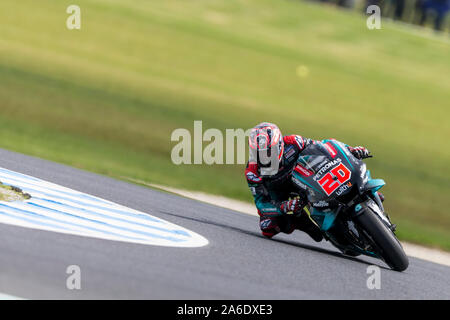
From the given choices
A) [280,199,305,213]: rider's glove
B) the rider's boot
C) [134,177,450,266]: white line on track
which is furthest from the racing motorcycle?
[134,177,450,266]: white line on track

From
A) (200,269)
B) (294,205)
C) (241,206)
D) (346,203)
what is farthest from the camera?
(241,206)

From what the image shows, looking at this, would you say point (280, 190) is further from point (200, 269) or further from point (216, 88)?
point (216, 88)

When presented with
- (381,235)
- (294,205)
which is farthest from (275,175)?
(381,235)

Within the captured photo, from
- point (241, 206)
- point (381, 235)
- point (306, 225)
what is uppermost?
point (381, 235)

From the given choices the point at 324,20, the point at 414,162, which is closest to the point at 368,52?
the point at 324,20

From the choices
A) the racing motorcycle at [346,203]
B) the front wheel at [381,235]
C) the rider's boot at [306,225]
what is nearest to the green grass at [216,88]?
the rider's boot at [306,225]

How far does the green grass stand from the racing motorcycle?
4.54 m

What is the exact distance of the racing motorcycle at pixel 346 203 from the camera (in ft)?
22.5

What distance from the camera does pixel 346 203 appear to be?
7051mm

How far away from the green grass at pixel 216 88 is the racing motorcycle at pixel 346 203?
4.54 m

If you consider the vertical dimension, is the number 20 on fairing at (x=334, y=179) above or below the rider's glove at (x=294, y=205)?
above

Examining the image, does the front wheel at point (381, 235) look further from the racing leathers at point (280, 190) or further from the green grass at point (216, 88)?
the green grass at point (216, 88)

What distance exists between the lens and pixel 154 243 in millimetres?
6223

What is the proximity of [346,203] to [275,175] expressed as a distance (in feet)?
3.22
